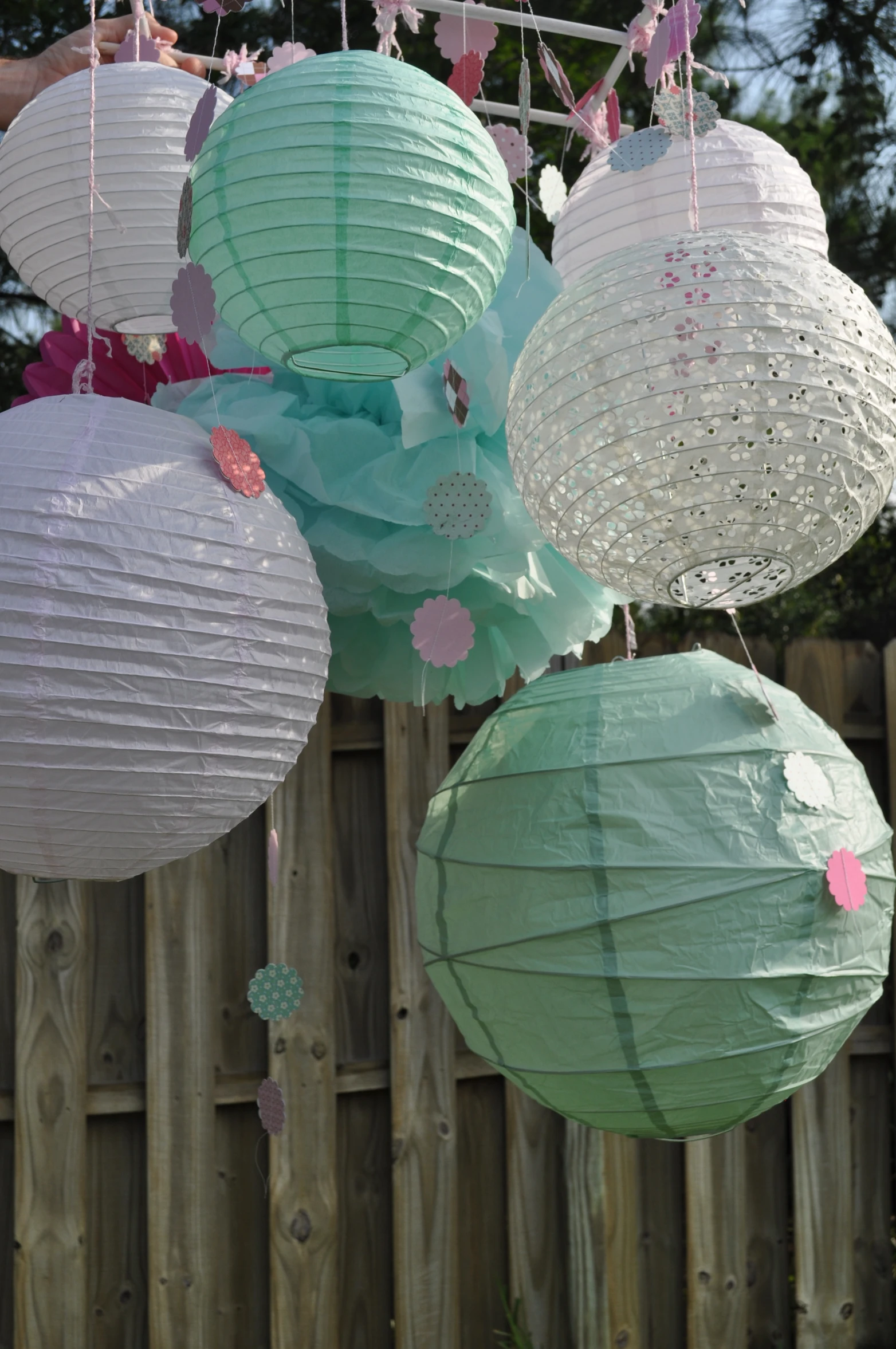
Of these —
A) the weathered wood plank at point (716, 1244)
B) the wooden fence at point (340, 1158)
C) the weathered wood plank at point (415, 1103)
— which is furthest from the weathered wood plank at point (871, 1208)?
the weathered wood plank at point (415, 1103)

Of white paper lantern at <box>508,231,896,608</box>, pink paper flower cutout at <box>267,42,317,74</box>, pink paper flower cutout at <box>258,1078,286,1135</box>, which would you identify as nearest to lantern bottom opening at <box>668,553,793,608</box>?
white paper lantern at <box>508,231,896,608</box>

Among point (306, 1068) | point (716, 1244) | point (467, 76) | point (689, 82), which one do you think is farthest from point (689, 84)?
point (716, 1244)

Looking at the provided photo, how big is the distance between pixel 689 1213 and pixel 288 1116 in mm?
668

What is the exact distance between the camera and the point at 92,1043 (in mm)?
1836

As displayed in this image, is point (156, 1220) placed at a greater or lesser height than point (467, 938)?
lesser

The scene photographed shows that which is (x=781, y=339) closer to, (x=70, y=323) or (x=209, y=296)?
(x=209, y=296)

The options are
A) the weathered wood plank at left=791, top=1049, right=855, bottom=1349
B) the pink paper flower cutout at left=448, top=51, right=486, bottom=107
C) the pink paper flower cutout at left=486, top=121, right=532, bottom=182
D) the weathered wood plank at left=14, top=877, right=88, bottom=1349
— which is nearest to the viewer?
the pink paper flower cutout at left=448, top=51, right=486, bottom=107

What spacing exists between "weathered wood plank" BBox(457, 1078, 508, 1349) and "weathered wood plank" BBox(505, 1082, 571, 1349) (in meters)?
0.03

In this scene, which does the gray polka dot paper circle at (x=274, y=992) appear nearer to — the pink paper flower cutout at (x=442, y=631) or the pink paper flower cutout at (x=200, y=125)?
the pink paper flower cutout at (x=442, y=631)

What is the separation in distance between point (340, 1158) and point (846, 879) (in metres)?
1.21

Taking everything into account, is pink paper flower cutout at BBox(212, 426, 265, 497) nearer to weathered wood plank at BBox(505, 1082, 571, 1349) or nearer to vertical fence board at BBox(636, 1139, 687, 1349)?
weathered wood plank at BBox(505, 1082, 571, 1349)

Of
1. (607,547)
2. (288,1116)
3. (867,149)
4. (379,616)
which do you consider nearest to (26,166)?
(379,616)

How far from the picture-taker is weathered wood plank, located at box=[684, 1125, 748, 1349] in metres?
2.03

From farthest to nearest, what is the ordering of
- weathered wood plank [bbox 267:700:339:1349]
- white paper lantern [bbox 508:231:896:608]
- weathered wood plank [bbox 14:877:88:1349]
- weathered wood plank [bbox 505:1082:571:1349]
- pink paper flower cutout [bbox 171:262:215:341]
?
weathered wood plank [bbox 505:1082:571:1349]
weathered wood plank [bbox 267:700:339:1349]
weathered wood plank [bbox 14:877:88:1349]
pink paper flower cutout [bbox 171:262:215:341]
white paper lantern [bbox 508:231:896:608]
